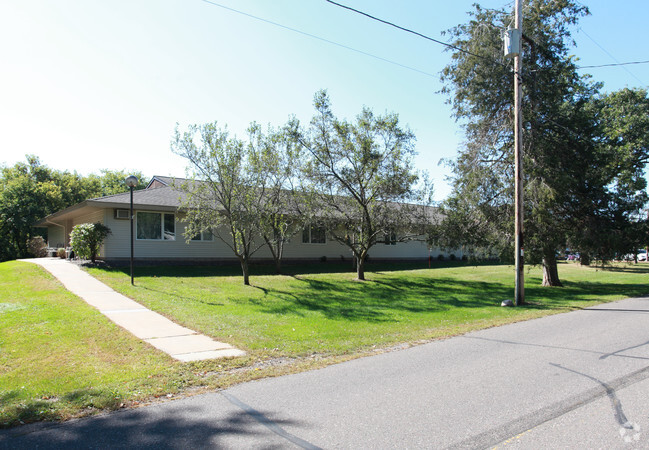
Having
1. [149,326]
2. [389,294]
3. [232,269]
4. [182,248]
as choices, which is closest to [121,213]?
[182,248]

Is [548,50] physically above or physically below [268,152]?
above

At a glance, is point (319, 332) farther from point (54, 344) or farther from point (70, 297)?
point (70, 297)

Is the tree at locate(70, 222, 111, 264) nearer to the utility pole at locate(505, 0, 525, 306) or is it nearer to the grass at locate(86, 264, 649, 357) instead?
the grass at locate(86, 264, 649, 357)

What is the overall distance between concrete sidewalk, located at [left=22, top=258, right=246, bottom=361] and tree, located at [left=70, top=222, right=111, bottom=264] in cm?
353

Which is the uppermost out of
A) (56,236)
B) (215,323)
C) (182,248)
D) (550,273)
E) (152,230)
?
(152,230)

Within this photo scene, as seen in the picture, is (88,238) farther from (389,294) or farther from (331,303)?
(389,294)

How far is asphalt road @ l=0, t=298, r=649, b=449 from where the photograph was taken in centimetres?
392

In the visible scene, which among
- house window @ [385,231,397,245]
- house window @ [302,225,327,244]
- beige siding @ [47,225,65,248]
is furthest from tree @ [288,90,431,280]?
beige siding @ [47,225,65,248]

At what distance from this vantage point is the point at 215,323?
9375mm

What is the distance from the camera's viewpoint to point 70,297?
37.7 ft

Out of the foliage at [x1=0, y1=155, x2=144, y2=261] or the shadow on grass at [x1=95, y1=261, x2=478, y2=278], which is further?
the foliage at [x1=0, y1=155, x2=144, y2=261]

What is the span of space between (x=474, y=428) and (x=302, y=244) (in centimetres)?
2172

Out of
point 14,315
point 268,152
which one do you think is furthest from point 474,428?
point 268,152

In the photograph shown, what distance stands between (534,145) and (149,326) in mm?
15466
